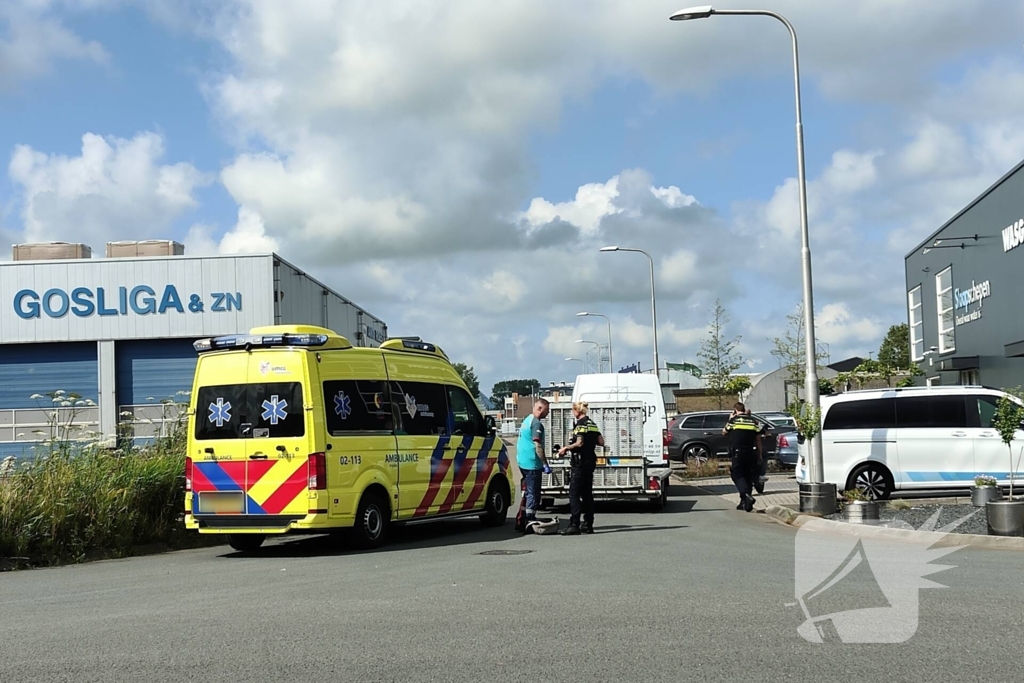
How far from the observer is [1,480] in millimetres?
14031

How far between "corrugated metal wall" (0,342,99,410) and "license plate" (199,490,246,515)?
66.1ft

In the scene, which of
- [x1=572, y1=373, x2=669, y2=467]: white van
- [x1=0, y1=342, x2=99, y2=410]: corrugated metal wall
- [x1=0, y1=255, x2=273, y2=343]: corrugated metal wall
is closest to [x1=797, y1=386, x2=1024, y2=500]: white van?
[x1=572, y1=373, x2=669, y2=467]: white van

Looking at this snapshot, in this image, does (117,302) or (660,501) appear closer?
(660,501)

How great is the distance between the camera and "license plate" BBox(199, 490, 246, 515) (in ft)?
43.7

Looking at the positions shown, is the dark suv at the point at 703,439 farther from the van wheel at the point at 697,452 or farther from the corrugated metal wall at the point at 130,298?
the corrugated metal wall at the point at 130,298

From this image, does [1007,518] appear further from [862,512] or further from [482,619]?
[482,619]

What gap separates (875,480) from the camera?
18281 mm

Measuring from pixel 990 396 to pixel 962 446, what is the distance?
97cm

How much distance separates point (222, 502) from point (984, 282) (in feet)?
93.6

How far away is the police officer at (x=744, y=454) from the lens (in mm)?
18219

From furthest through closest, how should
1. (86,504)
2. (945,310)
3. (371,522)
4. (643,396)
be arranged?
(945,310) < (643,396) < (86,504) < (371,522)

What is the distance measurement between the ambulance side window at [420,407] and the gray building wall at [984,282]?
20.1 metres

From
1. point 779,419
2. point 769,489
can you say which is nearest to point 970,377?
point 779,419

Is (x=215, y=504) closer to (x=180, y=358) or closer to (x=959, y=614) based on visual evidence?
(x=959, y=614)
